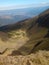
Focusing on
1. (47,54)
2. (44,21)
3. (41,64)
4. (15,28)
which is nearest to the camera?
(41,64)

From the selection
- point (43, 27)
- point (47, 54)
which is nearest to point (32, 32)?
point (43, 27)

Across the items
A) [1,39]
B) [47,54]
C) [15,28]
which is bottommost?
[15,28]

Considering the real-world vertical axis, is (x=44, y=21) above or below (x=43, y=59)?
below

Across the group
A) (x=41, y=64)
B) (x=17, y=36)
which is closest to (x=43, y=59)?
(x=41, y=64)

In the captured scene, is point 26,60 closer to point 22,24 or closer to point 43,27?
point 43,27

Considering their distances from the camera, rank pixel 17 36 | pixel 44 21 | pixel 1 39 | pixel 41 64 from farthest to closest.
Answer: pixel 44 21, pixel 17 36, pixel 1 39, pixel 41 64

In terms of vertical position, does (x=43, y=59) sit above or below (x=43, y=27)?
above

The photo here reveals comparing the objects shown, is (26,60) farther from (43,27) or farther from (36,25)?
(36,25)

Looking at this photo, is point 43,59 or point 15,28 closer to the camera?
point 43,59

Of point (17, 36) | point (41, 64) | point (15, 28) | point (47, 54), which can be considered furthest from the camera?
point (15, 28)
